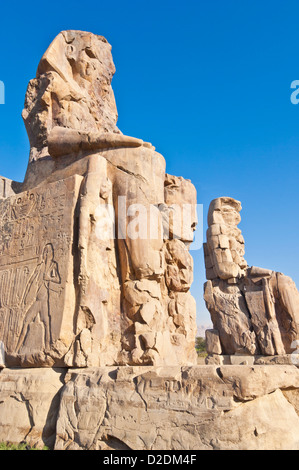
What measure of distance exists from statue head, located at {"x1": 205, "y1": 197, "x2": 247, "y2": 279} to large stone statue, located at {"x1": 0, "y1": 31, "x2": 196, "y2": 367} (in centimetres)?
260

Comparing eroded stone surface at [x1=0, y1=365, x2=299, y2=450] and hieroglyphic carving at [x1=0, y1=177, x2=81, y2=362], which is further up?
hieroglyphic carving at [x1=0, y1=177, x2=81, y2=362]

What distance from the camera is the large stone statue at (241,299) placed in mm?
7766

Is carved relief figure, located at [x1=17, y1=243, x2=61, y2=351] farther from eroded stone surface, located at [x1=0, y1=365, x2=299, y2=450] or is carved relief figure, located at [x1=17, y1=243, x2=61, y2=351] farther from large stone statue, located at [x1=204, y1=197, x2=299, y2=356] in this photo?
large stone statue, located at [x1=204, y1=197, x2=299, y2=356]

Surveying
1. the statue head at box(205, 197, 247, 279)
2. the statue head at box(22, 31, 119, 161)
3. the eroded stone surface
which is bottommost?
the eroded stone surface

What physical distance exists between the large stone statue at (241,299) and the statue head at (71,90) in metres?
3.19

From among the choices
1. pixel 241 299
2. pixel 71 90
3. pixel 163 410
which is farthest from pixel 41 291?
pixel 241 299

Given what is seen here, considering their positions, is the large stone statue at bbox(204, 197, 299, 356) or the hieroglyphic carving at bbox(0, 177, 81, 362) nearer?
the hieroglyphic carving at bbox(0, 177, 81, 362)

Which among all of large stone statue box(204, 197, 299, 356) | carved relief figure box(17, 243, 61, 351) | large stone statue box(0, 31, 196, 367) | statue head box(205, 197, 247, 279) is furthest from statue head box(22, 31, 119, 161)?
large stone statue box(204, 197, 299, 356)

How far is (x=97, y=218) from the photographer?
5.09m

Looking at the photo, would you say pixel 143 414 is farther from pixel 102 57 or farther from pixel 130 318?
pixel 102 57

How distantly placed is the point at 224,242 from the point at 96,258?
4322 millimetres

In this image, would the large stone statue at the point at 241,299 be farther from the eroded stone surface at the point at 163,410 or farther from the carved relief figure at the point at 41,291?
the carved relief figure at the point at 41,291

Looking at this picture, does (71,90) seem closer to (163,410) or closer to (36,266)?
(36,266)

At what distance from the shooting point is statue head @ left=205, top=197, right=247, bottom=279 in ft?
28.2
